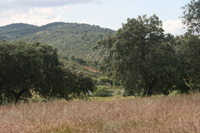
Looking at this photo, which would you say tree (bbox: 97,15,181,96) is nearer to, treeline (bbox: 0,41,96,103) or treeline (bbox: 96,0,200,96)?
treeline (bbox: 96,0,200,96)

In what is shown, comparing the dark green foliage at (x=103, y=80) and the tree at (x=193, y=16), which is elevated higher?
the tree at (x=193, y=16)

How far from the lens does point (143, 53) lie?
2344 centimetres

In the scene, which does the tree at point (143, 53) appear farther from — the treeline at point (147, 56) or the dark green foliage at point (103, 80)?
A: the dark green foliage at point (103, 80)

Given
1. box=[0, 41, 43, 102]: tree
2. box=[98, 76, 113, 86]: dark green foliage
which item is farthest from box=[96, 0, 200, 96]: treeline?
box=[98, 76, 113, 86]: dark green foliage

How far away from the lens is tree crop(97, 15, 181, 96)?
21.6 m

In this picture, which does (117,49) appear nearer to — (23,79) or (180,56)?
(180,56)

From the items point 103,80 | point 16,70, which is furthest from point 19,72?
point 103,80

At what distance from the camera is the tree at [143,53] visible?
21.6 metres

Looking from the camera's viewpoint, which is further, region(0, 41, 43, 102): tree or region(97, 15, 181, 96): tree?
region(0, 41, 43, 102): tree

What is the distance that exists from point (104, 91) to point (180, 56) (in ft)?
238

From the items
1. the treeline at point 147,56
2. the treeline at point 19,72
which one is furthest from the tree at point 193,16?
the treeline at point 19,72

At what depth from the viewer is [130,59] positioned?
22453mm

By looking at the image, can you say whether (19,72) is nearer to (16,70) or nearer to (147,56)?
(16,70)

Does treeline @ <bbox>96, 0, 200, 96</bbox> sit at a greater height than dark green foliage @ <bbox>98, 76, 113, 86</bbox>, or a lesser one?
greater
